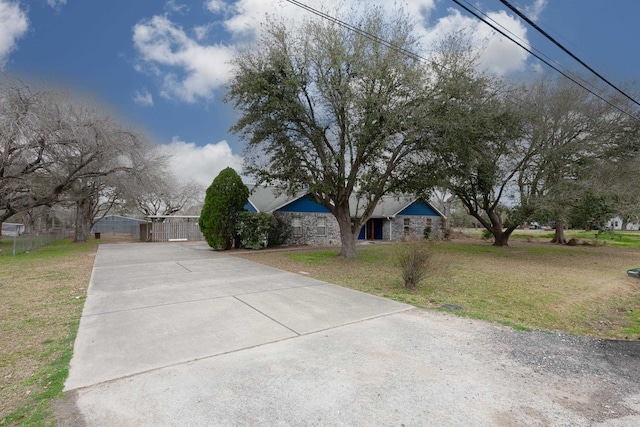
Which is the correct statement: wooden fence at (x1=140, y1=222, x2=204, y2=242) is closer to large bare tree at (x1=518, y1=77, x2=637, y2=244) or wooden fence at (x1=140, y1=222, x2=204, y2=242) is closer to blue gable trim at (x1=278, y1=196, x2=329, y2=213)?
blue gable trim at (x1=278, y1=196, x2=329, y2=213)

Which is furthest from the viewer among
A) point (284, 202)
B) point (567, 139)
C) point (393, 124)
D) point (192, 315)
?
point (284, 202)

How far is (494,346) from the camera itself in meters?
4.22

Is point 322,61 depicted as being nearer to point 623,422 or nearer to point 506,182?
point 623,422

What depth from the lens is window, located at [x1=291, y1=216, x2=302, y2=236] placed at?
20.8 meters

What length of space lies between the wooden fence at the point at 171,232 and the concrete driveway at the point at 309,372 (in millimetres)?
21754

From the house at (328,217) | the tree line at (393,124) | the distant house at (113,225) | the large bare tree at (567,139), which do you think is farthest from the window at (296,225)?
the distant house at (113,225)

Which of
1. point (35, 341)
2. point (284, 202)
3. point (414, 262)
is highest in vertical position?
point (284, 202)

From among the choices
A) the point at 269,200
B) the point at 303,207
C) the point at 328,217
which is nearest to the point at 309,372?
the point at 303,207

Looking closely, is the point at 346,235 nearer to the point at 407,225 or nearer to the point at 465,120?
the point at 465,120

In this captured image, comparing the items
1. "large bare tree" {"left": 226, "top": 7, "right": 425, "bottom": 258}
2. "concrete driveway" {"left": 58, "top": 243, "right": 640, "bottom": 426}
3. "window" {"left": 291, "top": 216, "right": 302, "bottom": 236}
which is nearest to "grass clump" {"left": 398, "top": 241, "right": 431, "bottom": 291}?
"concrete driveway" {"left": 58, "top": 243, "right": 640, "bottom": 426}

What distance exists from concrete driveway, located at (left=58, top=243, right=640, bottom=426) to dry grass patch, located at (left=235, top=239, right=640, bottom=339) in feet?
3.98

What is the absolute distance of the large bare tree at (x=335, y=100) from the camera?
10992mm

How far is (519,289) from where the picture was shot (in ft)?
27.5

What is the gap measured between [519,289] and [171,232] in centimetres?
2474
